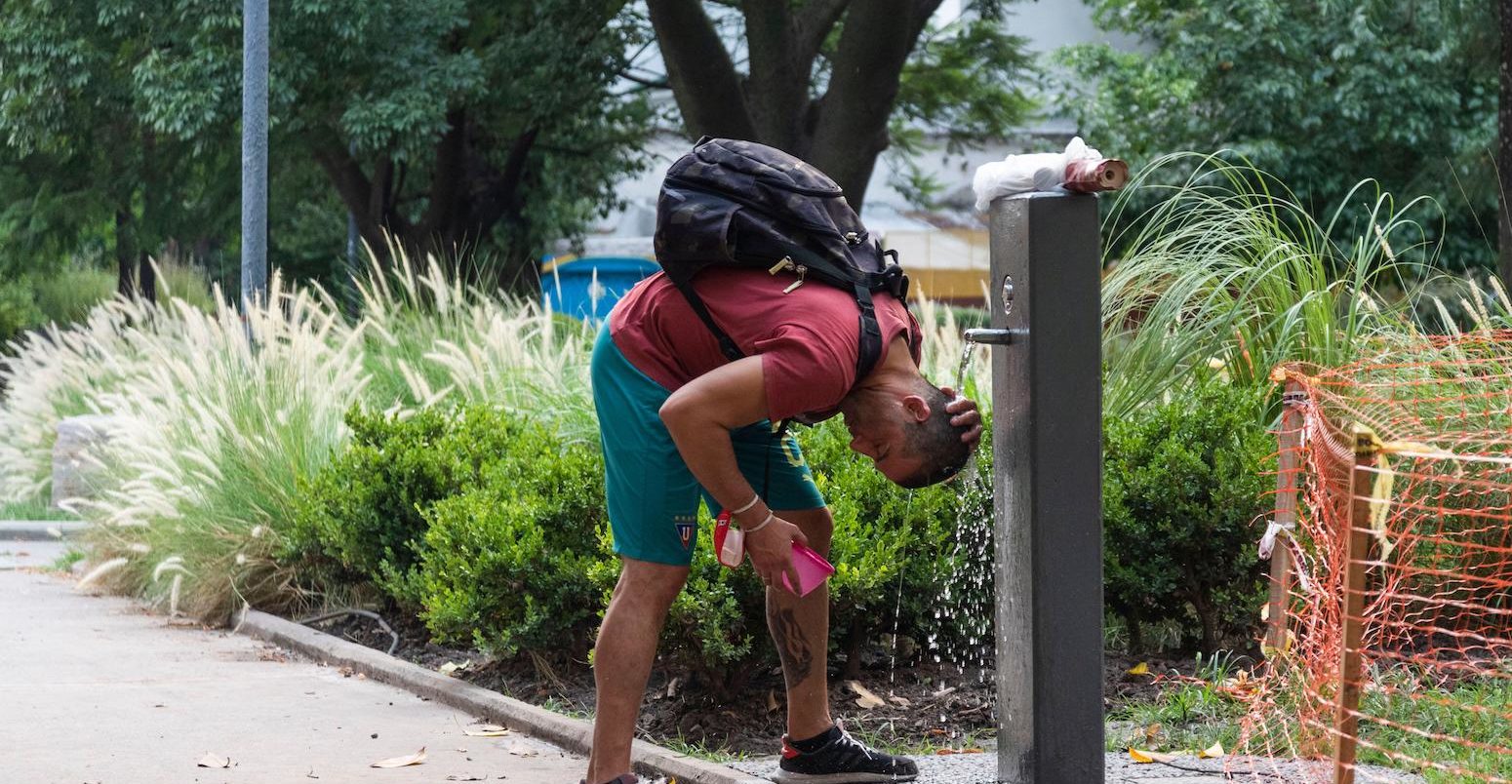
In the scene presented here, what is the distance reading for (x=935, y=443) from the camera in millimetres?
3967

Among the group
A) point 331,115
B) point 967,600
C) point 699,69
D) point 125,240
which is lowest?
point 967,600

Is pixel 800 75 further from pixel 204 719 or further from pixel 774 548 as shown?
pixel 774 548

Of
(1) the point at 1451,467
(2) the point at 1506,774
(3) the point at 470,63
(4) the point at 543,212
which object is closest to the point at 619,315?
(2) the point at 1506,774

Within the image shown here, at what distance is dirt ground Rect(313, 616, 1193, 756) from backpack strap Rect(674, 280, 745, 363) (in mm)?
1554

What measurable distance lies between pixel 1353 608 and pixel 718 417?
56.3 inches


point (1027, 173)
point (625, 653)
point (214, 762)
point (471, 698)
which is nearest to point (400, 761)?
point (214, 762)

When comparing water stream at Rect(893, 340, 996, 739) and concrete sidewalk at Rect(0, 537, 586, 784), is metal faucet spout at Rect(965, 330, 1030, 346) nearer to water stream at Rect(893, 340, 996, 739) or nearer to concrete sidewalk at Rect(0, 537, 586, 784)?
water stream at Rect(893, 340, 996, 739)

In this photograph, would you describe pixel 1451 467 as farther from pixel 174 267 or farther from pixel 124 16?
pixel 174 267

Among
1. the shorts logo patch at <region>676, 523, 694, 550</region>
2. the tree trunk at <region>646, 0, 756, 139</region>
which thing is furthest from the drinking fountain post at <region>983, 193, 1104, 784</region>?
the tree trunk at <region>646, 0, 756, 139</region>

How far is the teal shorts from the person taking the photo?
4105mm

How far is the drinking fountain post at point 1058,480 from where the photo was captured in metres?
3.92

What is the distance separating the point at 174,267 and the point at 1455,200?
58.4 feet

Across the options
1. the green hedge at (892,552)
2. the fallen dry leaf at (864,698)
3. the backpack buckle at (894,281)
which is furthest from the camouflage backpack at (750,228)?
the fallen dry leaf at (864,698)

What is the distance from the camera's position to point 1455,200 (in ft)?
70.0
